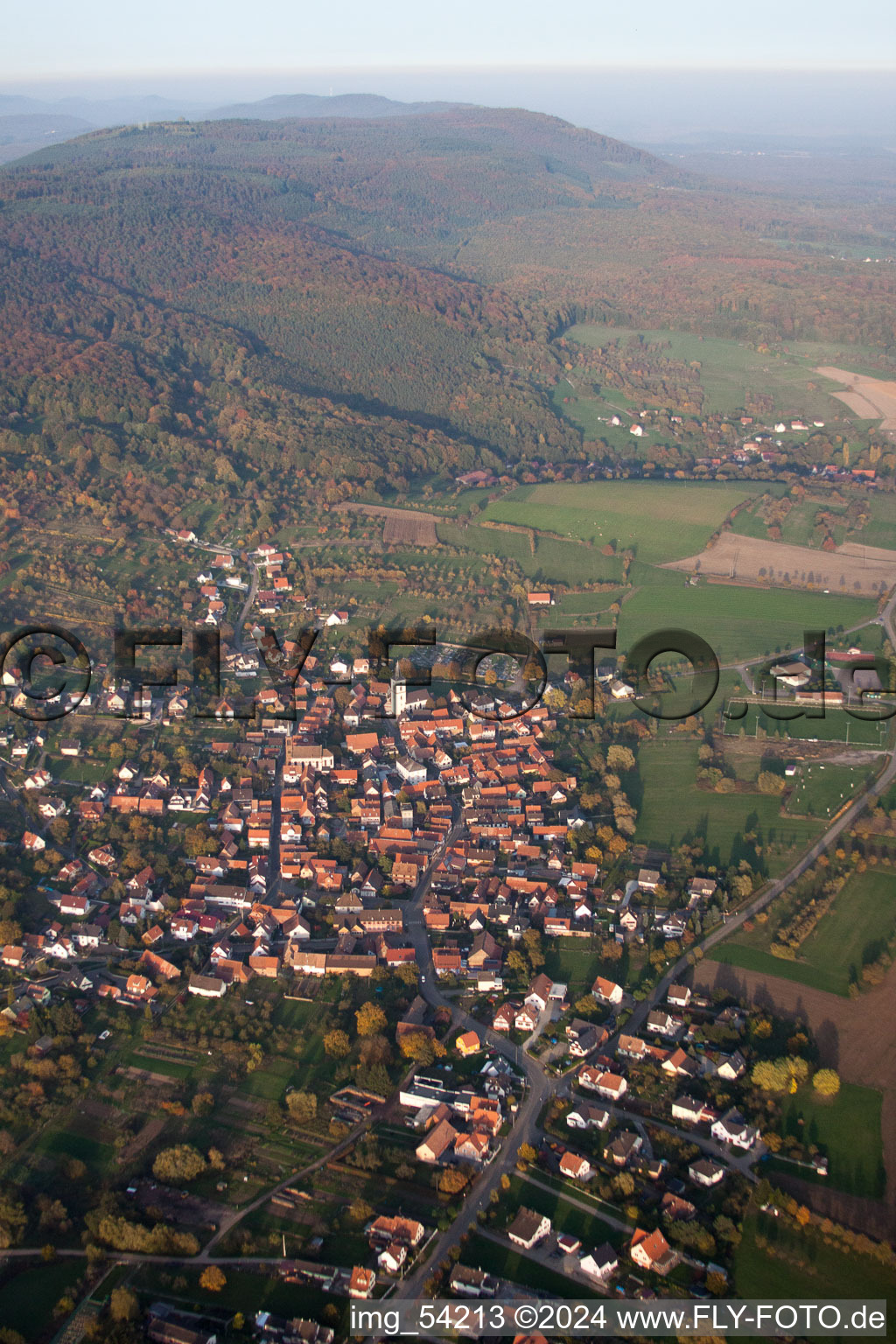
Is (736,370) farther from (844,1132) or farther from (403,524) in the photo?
(844,1132)

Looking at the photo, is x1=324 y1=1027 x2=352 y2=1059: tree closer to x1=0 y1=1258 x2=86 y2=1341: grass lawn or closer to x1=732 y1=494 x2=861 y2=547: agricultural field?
x1=0 y1=1258 x2=86 y2=1341: grass lawn

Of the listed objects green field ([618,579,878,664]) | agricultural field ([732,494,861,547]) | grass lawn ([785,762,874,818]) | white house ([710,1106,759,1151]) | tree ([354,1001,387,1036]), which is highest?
agricultural field ([732,494,861,547])

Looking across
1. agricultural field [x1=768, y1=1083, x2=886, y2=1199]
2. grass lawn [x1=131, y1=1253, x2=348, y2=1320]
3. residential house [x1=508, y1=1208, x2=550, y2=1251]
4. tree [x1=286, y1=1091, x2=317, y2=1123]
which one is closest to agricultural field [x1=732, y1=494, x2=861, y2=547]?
agricultural field [x1=768, y1=1083, x2=886, y2=1199]

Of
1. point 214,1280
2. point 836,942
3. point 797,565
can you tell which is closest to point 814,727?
point 836,942

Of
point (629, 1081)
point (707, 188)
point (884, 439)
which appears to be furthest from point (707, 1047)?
point (707, 188)

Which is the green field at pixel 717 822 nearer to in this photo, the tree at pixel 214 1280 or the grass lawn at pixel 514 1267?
the grass lawn at pixel 514 1267

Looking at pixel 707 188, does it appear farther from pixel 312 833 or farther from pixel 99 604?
pixel 312 833
